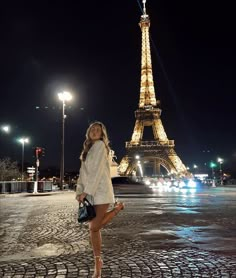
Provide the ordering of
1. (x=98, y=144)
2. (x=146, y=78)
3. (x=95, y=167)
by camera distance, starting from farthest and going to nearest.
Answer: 1. (x=146, y=78)
2. (x=98, y=144)
3. (x=95, y=167)

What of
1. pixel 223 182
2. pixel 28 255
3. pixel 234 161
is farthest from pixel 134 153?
pixel 28 255

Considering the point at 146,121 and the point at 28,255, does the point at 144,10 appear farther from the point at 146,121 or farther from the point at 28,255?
the point at 28,255

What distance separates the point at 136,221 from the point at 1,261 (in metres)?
5.20

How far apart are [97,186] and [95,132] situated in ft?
2.32

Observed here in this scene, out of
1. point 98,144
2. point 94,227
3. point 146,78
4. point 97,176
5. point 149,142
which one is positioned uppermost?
point 146,78

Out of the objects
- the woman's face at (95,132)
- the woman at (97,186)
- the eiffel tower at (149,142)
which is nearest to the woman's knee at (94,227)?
the woman at (97,186)

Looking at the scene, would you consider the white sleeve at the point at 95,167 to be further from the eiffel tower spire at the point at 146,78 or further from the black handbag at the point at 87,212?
the eiffel tower spire at the point at 146,78

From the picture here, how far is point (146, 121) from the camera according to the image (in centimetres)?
8212

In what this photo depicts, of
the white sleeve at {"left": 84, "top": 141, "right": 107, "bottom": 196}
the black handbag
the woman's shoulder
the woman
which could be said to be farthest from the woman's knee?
the woman's shoulder

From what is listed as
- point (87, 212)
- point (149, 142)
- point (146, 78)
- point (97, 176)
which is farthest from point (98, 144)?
point (146, 78)

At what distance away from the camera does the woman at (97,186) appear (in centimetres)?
451

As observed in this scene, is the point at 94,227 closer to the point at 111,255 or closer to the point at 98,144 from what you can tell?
the point at 98,144

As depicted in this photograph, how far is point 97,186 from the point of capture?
179 inches

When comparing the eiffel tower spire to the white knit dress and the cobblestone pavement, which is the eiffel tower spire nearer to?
the cobblestone pavement
